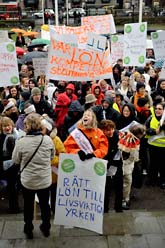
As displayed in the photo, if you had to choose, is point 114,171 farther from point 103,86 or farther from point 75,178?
point 103,86

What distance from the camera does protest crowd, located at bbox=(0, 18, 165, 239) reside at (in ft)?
17.4

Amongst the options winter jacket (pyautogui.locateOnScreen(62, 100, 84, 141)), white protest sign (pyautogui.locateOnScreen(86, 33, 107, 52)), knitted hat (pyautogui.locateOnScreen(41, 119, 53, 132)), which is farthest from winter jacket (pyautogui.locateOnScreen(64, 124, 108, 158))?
white protest sign (pyautogui.locateOnScreen(86, 33, 107, 52))

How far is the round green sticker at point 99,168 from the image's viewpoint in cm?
536

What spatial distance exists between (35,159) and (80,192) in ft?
2.38

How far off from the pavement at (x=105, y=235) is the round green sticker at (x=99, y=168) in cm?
85

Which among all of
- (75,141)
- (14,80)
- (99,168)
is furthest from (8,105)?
(99,168)

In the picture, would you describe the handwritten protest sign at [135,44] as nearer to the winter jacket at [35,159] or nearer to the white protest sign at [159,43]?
the white protest sign at [159,43]

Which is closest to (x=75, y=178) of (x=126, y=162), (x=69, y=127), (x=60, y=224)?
(x=60, y=224)

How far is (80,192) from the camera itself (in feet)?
18.0

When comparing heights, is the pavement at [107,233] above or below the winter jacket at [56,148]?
below

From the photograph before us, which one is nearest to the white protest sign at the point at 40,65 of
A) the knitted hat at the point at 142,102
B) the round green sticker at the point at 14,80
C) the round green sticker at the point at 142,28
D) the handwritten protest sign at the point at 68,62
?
the round green sticker at the point at 14,80

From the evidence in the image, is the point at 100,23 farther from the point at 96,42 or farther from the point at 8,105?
the point at 8,105

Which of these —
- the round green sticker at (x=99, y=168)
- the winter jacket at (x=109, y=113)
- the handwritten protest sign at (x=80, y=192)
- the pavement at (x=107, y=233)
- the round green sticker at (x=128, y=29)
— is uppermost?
the round green sticker at (x=128, y=29)

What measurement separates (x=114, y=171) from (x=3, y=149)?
5.30ft
